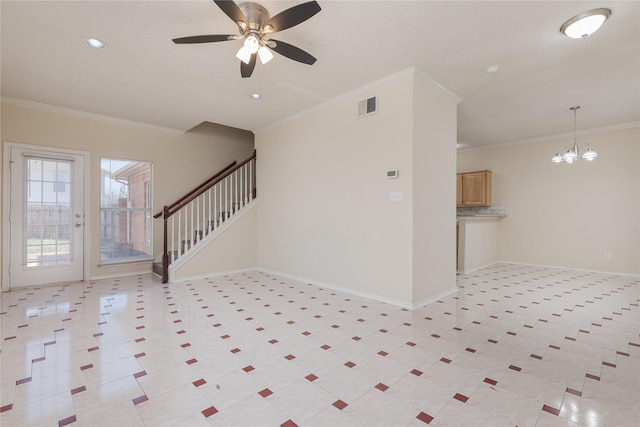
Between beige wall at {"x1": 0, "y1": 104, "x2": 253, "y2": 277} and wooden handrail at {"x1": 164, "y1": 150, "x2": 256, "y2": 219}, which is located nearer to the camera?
beige wall at {"x1": 0, "y1": 104, "x2": 253, "y2": 277}

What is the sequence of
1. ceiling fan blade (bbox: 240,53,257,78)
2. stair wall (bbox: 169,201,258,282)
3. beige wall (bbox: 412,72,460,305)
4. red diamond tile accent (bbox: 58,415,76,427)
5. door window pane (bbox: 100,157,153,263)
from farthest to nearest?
door window pane (bbox: 100,157,153,263) → stair wall (bbox: 169,201,258,282) → beige wall (bbox: 412,72,460,305) → ceiling fan blade (bbox: 240,53,257,78) → red diamond tile accent (bbox: 58,415,76,427)

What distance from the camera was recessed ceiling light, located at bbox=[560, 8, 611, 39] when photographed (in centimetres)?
259

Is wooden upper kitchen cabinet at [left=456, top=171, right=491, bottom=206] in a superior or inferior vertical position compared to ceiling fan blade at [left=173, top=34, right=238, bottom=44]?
inferior

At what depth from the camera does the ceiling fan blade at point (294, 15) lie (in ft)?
7.02

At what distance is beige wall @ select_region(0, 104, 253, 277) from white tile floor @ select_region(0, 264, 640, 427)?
6.86ft

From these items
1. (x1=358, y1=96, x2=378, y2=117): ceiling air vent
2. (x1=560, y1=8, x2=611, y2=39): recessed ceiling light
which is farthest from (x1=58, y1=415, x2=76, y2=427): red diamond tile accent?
(x1=560, y1=8, x2=611, y2=39): recessed ceiling light

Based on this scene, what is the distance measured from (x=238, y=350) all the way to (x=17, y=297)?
159 inches

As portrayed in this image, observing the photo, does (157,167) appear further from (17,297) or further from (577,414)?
(577,414)

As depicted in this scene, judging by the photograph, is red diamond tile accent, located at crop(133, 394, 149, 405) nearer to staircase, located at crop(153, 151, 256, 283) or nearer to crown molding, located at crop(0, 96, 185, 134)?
staircase, located at crop(153, 151, 256, 283)

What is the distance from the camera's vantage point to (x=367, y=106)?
428 cm

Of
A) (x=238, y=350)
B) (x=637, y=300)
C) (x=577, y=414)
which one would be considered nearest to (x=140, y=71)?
(x=238, y=350)

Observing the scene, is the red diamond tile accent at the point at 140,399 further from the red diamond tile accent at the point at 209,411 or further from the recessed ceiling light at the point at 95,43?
the recessed ceiling light at the point at 95,43

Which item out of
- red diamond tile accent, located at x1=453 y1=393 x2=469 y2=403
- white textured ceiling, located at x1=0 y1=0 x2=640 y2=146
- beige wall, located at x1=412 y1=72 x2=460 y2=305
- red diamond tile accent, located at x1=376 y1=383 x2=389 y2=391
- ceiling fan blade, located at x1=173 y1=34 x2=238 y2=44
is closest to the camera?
red diamond tile accent, located at x1=453 y1=393 x2=469 y2=403

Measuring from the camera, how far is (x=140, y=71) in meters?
3.77
